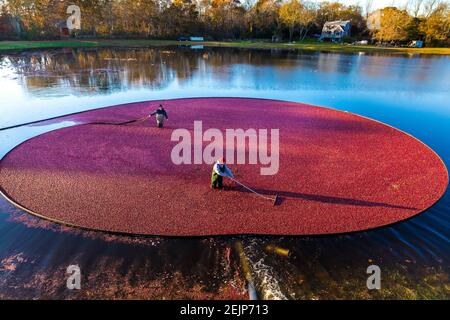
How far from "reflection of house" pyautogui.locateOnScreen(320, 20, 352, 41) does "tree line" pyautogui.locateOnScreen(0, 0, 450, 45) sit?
3.91 meters

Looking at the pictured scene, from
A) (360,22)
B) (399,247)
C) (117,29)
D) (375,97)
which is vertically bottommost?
(399,247)

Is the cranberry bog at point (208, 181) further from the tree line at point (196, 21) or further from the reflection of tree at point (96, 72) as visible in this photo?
the tree line at point (196, 21)

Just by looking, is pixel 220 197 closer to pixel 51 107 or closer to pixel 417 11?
pixel 51 107

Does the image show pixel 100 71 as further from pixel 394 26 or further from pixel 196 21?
pixel 394 26

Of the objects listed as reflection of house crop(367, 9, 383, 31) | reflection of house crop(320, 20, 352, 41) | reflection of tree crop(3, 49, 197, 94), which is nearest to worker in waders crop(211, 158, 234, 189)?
reflection of tree crop(3, 49, 197, 94)

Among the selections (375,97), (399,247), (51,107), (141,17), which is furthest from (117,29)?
(399,247)

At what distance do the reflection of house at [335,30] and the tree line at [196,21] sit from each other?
12.8 feet

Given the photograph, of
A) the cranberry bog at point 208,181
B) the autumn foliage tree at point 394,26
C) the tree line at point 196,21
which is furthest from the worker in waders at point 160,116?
the autumn foliage tree at point 394,26

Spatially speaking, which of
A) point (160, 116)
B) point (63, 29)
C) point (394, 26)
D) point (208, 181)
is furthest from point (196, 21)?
point (208, 181)

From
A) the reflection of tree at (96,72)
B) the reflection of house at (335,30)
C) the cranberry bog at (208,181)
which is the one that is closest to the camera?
the cranberry bog at (208,181)

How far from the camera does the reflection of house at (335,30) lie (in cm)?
7831

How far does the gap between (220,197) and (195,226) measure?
1588 millimetres

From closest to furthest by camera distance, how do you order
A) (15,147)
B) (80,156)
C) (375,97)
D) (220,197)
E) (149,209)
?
(149,209) → (220,197) → (80,156) → (15,147) → (375,97)

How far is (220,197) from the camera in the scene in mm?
9281
